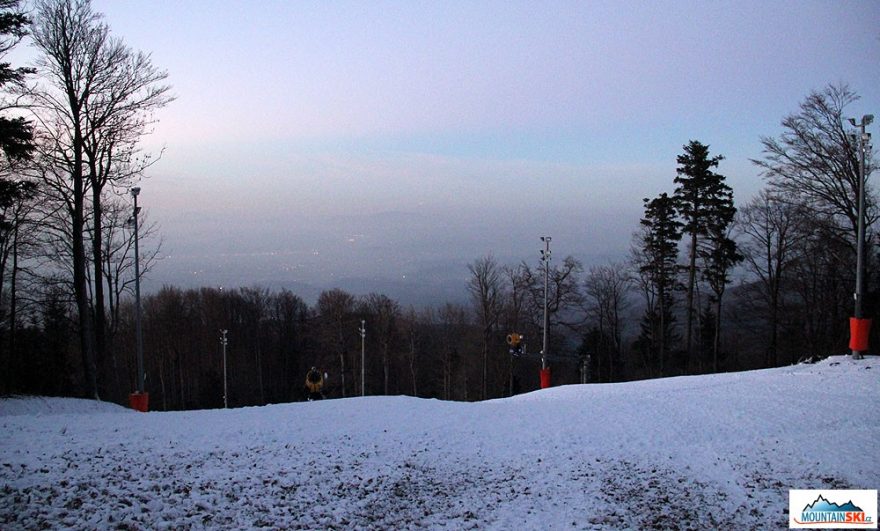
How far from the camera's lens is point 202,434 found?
Answer: 1124 centimetres

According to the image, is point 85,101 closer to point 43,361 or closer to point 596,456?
Result: point 43,361

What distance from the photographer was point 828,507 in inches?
296

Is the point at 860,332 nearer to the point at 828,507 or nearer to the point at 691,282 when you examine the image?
the point at 828,507

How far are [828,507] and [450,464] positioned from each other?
5596mm

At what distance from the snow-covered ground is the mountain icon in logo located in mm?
406

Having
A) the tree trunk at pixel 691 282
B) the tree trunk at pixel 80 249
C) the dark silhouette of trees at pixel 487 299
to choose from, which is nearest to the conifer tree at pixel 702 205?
the tree trunk at pixel 691 282

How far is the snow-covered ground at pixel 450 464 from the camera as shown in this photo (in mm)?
7273

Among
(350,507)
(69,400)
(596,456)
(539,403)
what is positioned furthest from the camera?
(69,400)

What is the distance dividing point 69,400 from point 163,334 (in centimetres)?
3470

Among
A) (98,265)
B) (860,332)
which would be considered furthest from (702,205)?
(98,265)

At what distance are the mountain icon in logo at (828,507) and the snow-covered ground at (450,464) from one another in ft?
1.33

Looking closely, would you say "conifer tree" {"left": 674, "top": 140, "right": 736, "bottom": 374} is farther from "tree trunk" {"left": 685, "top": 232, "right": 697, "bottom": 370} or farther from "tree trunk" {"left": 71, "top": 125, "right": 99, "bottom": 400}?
"tree trunk" {"left": 71, "top": 125, "right": 99, "bottom": 400}

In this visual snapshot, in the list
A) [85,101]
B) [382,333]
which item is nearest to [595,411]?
[85,101]

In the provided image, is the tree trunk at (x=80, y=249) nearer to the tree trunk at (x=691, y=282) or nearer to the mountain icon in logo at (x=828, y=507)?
the mountain icon in logo at (x=828, y=507)
